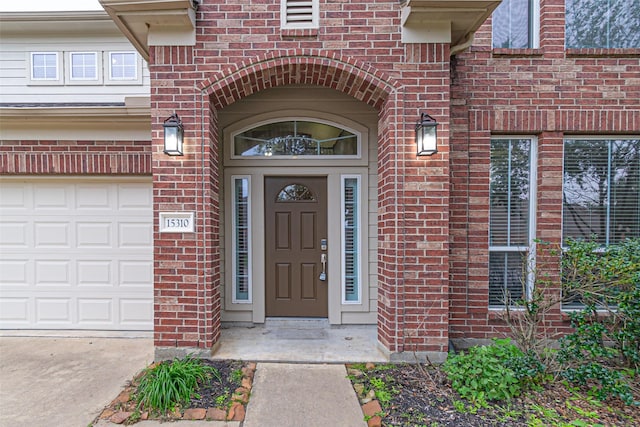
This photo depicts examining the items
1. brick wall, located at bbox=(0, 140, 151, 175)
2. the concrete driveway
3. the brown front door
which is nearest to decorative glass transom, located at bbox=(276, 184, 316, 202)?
the brown front door

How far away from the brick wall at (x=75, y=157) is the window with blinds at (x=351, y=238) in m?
2.57

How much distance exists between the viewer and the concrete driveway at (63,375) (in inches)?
102

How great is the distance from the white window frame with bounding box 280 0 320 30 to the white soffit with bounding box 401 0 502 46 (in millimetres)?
850

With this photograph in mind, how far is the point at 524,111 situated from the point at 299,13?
2.69 metres

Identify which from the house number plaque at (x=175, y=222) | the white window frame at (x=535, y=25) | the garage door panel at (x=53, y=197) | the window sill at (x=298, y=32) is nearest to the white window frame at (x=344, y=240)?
the window sill at (x=298, y=32)

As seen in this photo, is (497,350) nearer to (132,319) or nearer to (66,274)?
(132,319)

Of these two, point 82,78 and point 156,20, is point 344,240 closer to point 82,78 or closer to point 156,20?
point 156,20

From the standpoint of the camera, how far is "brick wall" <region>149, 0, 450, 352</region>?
328 centimetres

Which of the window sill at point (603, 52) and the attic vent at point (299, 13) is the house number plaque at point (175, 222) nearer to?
the attic vent at point (299, 13)

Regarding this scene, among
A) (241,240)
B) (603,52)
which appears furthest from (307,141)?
(603,52)

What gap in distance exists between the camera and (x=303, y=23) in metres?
3.29

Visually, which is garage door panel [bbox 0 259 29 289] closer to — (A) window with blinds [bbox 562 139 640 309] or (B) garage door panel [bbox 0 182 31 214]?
(B) garage door panel [bbox 0 182 31 214]

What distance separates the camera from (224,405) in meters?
2.61

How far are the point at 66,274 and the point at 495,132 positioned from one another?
5.65m
